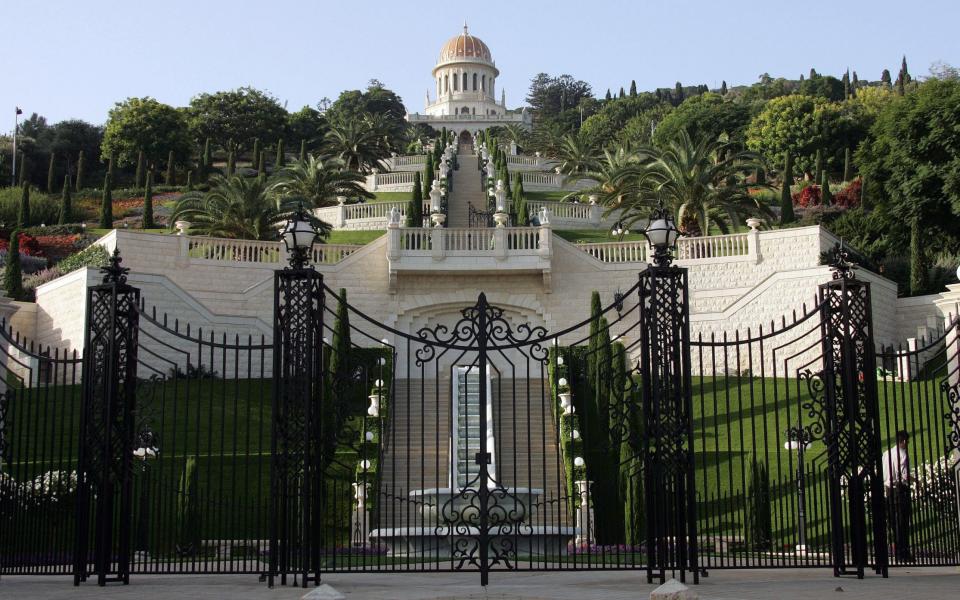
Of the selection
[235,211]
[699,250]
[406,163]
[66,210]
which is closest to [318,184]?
[235,211]

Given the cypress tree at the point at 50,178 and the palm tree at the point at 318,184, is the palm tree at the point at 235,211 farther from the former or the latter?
the cypress tree at the point at 50,178

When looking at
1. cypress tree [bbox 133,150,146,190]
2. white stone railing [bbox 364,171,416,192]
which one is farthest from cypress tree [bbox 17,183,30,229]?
white stone railing [bbox 364,171,416,192]

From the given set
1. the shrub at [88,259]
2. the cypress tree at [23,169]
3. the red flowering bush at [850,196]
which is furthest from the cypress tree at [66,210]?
the red flowering bush at [850,196]

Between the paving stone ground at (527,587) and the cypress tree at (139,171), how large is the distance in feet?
196

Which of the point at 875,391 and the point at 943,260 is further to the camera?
the point at 943,260

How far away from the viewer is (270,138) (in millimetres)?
80625

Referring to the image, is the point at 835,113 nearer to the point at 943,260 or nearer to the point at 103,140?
the point at 943,260

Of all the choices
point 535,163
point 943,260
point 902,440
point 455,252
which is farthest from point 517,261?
point 535,163

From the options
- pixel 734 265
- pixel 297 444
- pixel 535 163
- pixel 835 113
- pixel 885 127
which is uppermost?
pixel 835 113

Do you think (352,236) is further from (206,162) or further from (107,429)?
(206,162)

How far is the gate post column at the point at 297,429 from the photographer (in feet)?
34.7

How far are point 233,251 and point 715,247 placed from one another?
14.3 metres

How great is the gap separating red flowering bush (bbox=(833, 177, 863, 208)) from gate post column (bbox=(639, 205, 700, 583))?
148 feet

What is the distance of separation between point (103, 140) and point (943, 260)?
189 feet
